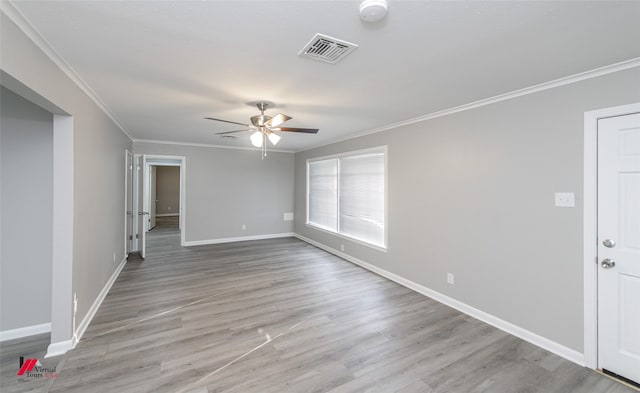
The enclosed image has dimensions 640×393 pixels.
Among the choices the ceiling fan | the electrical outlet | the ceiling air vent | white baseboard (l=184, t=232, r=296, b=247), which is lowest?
white baseboard (l=184, t=232, r=296, b=247)

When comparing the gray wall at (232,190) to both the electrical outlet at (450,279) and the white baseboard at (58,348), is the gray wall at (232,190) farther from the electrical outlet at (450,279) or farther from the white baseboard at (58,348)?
the electrical outlet at (450,279)

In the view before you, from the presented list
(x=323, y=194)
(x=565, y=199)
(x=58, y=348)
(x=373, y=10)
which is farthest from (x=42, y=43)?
(x=323, y=194)

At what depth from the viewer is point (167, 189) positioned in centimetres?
1179

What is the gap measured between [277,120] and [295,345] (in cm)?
229

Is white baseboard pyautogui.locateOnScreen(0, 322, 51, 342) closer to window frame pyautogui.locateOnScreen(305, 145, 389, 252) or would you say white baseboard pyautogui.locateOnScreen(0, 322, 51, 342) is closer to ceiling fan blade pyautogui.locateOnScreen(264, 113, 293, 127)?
ceiling fan blade pyautogui.locateOnScreen(264, 113, 293, 127)

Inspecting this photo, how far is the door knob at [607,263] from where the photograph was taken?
2.18m

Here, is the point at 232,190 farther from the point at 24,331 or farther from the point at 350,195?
the point at 24,331

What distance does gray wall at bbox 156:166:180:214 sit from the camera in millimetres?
11609

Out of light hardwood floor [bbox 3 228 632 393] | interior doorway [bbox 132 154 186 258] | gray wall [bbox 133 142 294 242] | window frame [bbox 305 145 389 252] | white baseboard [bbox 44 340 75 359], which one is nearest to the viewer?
light hardwood floor [bbox 3 228 632 393]

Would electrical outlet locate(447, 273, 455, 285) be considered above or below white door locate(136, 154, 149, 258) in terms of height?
below

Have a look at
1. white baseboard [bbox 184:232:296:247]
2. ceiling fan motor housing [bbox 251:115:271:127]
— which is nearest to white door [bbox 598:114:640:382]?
ceiling fan motor housing [bbox 251:115:271:127]

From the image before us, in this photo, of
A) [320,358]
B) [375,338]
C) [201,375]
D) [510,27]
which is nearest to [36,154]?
[201,375]

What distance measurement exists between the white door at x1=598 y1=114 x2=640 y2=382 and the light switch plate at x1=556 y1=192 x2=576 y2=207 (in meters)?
0.17

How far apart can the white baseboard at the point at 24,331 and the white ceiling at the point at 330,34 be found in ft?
7.97
